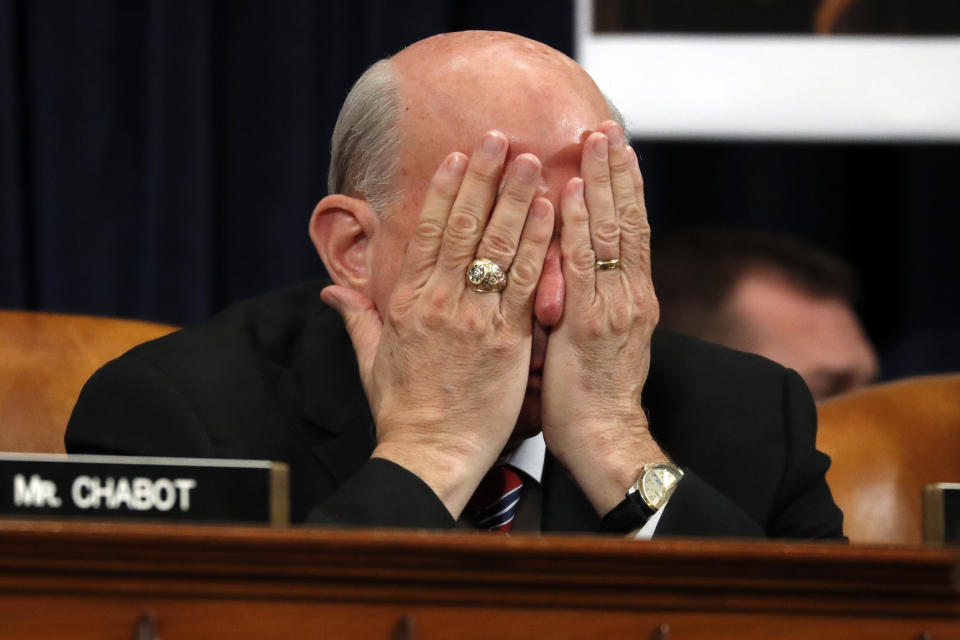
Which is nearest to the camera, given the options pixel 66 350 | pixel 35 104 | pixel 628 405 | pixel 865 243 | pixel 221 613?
pixel 221 613

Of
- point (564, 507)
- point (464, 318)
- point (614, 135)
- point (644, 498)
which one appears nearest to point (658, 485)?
point (644, 498)

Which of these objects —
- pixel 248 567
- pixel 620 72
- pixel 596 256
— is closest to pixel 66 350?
pixel 596 256

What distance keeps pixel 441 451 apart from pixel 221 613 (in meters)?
0.54

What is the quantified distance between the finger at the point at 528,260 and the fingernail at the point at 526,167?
1.4 inches

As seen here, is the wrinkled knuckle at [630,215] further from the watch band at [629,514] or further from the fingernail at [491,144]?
the watch band at [629,514]

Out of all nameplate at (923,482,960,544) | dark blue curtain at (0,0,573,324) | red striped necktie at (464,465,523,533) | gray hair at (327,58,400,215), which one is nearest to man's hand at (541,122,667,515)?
red striped necktie at (464,465,523,533)

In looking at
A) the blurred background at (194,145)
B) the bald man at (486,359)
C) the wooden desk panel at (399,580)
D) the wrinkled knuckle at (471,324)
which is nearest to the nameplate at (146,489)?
the wooden desk panel at (399,580)

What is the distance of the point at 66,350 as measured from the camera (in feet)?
4.66

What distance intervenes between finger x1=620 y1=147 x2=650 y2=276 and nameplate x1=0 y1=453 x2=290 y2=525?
0.64 m

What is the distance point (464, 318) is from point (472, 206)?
0.11 metres

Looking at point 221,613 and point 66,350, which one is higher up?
point 221,613

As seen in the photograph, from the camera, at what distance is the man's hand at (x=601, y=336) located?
1214 mm

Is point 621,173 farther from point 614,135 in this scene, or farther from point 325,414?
point 325,414

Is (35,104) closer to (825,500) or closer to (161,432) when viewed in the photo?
(161,432)
